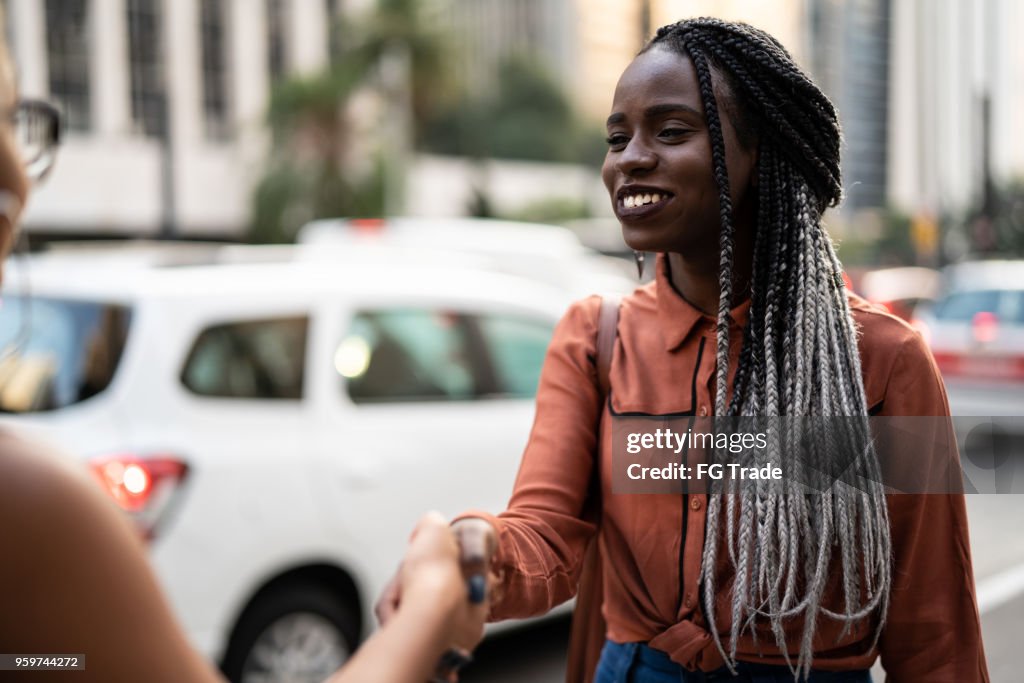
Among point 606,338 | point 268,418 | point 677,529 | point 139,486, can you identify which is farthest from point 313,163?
point 677,529

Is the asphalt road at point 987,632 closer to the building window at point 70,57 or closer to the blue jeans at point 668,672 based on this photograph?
the blue jeans at point 668,672

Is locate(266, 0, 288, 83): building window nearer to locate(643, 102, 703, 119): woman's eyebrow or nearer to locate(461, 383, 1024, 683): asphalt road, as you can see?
locate(461, 383, 1024, 683): asphalt road

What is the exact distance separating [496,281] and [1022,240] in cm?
4700

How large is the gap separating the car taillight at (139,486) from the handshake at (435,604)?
2.40 meters

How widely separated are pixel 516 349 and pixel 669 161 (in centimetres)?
307

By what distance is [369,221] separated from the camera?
35.0 feet

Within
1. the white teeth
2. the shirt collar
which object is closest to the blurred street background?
the shirt collar

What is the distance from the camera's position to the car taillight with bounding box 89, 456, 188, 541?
3465 millimetres

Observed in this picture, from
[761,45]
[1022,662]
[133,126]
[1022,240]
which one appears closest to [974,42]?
[1022,662]

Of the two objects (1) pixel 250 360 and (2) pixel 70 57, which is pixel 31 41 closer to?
(2) pixel 70 57

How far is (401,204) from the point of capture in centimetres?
2742

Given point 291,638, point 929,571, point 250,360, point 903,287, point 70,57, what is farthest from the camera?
point 70,57

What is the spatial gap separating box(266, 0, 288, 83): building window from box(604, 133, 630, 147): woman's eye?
2976 cm

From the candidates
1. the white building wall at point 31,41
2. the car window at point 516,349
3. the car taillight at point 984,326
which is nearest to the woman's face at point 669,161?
the car window at point 516,349
